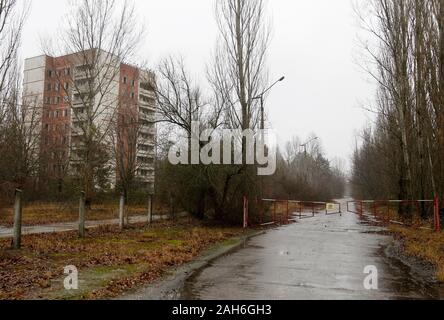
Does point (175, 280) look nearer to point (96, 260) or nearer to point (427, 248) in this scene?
point (96, 260)

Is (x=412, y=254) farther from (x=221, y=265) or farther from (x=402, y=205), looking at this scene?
(x=402, y=205)

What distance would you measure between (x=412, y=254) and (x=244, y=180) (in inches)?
396

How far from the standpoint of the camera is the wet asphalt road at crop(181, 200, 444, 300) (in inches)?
281

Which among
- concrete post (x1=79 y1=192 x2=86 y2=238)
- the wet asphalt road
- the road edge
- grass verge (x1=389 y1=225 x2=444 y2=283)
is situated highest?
concrete post (x1=79 y1=192 x2=86 y2=238)

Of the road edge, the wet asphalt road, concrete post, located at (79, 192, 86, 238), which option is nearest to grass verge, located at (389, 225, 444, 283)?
the wet asphalt road

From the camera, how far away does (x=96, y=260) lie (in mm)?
10445

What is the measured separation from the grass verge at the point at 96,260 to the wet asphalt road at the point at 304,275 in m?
1.35

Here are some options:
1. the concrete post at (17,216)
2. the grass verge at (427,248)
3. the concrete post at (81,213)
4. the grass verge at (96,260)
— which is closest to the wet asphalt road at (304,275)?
the grass verge at (427,248)

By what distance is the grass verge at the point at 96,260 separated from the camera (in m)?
7.41

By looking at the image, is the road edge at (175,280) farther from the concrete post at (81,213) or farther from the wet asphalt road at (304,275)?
the concrete post at (81,213)

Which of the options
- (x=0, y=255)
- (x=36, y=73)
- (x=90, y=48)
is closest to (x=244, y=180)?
(x=90, y=48)

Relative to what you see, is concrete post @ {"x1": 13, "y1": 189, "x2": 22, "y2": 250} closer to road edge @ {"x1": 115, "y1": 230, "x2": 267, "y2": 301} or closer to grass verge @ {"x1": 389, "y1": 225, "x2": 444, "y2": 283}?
road edge @ {"x1": 115, "y1": 230, "x2": 267, "y2": 301}

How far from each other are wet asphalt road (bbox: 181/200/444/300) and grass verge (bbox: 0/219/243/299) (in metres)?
1.35
